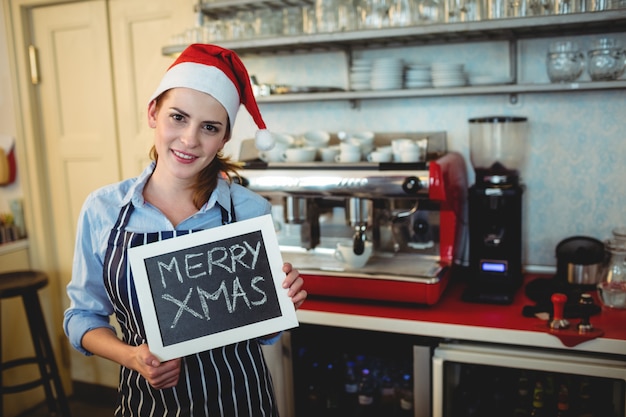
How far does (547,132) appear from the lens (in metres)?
2.41

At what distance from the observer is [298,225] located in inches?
94.0

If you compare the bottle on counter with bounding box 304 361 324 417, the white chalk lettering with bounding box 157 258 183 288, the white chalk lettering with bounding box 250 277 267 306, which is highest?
the white chalk lettering with bounding box 157 258 183 288

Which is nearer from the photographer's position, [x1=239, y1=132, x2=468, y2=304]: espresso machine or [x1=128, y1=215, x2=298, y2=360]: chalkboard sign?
[x1=128, y1=215, x2=298, y2=360]: chalkboard sign

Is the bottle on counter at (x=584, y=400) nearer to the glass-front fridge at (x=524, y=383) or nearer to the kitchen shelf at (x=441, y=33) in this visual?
the glass-front fridge at (x=524, y=383)

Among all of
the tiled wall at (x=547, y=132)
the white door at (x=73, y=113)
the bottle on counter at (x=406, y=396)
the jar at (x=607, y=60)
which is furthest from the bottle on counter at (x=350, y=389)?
the white door at (x=73, y=113)

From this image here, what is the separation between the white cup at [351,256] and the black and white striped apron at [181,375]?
2.48 ft

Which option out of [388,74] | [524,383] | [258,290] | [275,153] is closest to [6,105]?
[275,153]

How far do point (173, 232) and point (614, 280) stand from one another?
1526 mm

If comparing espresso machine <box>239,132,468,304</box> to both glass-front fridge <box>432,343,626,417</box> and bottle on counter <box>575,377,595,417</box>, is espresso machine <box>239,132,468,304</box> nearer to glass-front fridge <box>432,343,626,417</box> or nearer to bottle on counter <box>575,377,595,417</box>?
glass-front fridge <box>432,343,626,417</box>

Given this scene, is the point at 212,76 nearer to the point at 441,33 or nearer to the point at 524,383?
the point at 441,33

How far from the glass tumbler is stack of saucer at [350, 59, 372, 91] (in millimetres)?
686

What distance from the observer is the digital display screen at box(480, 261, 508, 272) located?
2.14m

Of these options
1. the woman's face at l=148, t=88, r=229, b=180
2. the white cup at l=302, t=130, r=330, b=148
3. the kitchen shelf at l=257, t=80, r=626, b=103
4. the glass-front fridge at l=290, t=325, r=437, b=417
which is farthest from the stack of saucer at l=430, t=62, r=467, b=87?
the woman's face at l=148, t=88, r=229, b=180

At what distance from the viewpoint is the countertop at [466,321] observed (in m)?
1.82
